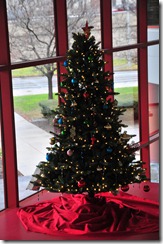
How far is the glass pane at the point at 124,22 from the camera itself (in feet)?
30.5

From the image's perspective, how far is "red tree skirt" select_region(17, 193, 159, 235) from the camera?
20.9ft

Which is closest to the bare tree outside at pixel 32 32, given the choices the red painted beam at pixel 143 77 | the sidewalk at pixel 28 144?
the sidewalk at pixel 28 144

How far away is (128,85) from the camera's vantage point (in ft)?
31.9

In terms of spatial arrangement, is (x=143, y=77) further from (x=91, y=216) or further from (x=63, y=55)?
(x=91, y=216)

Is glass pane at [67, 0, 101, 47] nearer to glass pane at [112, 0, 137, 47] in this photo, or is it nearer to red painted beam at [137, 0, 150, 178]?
glass pane at [112, 0, 137, 47]

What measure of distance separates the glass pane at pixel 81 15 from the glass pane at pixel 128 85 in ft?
2.63

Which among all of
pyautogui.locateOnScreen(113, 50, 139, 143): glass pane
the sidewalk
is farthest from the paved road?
pyautogui.locateOnScreen(113, 50, 139, 143): glass pane

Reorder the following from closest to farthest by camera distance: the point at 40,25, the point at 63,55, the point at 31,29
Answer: the point at 31,29
the point at 40,25
the point at 63,55

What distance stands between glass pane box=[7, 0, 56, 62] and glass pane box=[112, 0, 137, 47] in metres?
1.72

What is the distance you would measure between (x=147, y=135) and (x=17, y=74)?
3.81 metres

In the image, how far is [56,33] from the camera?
320 inches

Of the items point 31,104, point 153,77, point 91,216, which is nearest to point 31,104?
point 31,104

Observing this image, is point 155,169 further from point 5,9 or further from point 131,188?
point 5,9

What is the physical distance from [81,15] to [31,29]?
1219 millimetres
